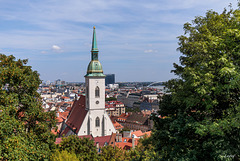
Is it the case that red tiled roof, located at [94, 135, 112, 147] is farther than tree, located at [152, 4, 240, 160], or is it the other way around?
red tiled roof, located at [94, 135, 112, 147]

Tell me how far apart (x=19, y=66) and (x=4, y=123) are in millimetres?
5262

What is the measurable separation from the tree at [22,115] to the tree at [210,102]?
7869 mm

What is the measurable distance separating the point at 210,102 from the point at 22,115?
498 inches

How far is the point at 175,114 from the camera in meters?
15.0

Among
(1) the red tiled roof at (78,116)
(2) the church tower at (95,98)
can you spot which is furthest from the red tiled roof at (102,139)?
(1) the red tiled roof at (78,116)

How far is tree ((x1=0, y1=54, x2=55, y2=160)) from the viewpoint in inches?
533

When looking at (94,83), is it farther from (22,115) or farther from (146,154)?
(22,115)

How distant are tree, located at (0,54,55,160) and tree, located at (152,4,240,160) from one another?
787 centimetres

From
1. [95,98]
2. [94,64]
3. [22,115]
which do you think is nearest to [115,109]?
[95,98]

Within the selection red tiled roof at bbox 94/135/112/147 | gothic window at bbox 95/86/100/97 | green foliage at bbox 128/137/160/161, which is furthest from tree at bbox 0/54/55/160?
gothic window at bbox 95/86/100/97

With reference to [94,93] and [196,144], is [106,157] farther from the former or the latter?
[94,93]

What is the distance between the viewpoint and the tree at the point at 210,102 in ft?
36.1

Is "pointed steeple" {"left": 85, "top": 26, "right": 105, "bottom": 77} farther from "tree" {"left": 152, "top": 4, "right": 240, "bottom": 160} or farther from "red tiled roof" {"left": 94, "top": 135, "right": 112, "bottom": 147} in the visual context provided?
"tree" {"left": 152, "top": 4, "right": 240, "bottom": 160}

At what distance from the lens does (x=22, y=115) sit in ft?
54.6
